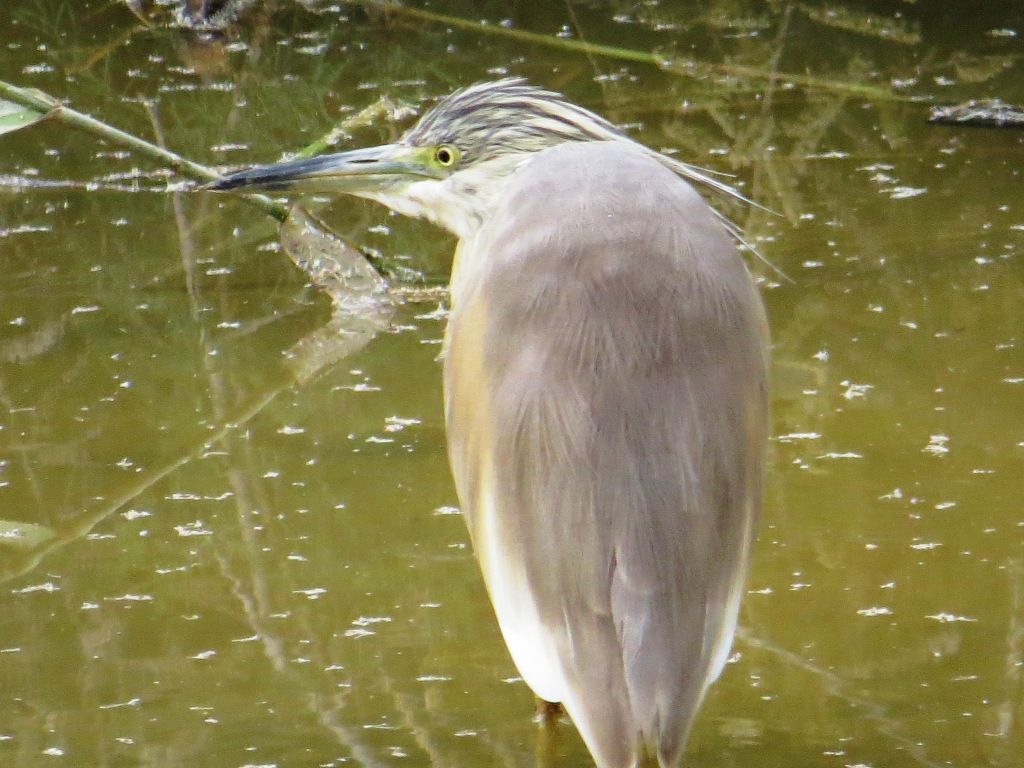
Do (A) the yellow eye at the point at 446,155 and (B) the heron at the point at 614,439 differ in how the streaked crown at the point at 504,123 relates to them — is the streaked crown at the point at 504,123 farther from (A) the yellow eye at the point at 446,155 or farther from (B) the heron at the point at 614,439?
(B) the heron at the point at 614,439

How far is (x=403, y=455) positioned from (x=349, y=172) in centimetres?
63

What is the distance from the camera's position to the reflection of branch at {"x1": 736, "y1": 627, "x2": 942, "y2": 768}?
239 cm

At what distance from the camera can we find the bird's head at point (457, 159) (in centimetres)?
285

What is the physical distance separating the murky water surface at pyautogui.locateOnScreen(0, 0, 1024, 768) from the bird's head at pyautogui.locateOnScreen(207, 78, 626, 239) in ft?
1.92

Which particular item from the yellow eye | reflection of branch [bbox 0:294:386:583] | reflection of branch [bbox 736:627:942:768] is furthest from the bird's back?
reflection of branch [bbox 0:294:386:583]

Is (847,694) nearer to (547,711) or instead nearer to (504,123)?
(547,711)

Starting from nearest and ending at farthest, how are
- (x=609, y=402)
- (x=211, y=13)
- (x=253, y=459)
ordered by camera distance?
1. (x=609, y=402)
2. (x=253, y=459)
3. (x=211, y=13)

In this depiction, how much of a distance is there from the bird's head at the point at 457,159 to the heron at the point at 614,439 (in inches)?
19.3

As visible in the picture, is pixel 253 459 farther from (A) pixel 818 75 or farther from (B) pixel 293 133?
(A) pixel 818 75

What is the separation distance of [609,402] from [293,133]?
3.50 metres

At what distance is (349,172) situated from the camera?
2963mm

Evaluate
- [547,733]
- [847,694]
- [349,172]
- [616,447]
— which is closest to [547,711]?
[547,733]

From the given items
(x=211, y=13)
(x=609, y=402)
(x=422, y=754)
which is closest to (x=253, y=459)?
(x=422, y=754)

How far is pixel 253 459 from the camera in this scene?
334cm
